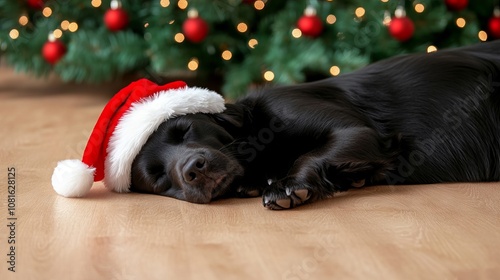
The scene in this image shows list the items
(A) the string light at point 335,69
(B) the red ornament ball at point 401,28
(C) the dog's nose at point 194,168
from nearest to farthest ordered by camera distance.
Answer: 1. (C) the dog's nose at point 194,168
2. (B) the red ornament ball at point 401,28
3. (A) the string light at point 335,69

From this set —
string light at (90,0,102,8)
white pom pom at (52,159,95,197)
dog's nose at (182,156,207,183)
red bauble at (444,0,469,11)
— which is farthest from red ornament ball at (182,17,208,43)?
dog's nose at (182,156,207,183)

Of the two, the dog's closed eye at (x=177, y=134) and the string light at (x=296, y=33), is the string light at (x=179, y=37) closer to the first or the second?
the string light at (x=296, y=33)

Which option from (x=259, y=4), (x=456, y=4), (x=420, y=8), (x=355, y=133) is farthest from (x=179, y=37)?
(x=355, y=133)

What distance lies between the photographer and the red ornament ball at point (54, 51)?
169 inches

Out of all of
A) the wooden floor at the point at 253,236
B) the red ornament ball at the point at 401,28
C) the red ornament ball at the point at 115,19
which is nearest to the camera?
the wooden floor at the point at 253,236

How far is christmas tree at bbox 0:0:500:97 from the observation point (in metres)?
3.97

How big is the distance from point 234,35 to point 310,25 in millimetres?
578

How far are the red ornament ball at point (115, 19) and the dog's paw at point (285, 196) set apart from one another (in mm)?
2344

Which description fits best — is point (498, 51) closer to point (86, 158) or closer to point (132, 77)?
point (86, 158)

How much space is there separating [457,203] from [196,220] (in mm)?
782

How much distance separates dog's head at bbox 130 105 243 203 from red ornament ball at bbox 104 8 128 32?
202 centimetres

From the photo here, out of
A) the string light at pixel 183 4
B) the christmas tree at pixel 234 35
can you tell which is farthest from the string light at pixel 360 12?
the string light at pixel 183 4

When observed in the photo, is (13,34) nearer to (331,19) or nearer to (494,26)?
(331,19)

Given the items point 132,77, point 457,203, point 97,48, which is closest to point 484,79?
point 457,203
